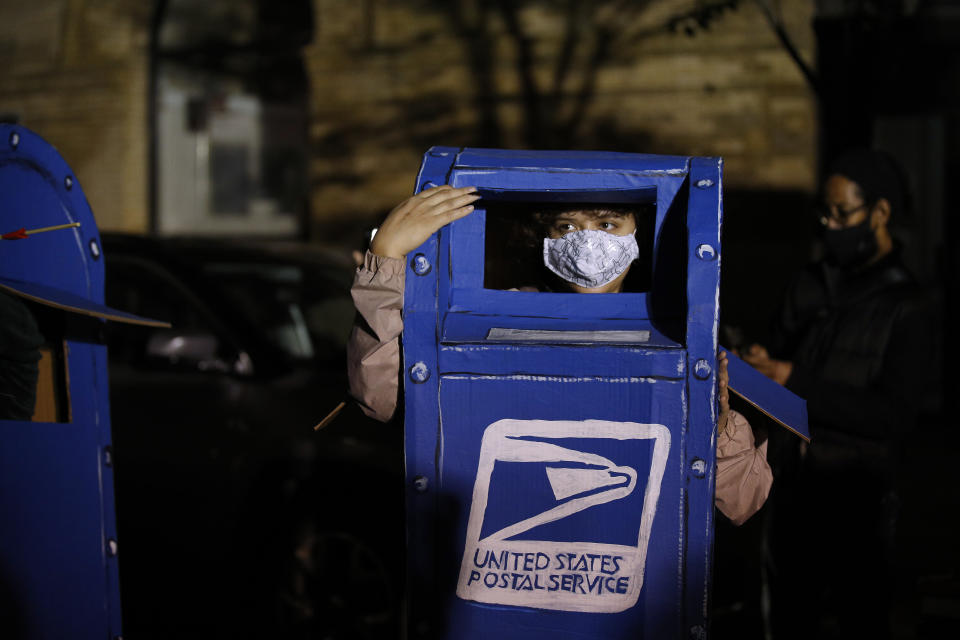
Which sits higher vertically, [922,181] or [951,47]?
[951,47]

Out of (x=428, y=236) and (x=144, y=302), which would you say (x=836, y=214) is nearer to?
(x=428, y=236)

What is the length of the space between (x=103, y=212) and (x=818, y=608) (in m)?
7.61

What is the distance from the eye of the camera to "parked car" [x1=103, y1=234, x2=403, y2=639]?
337cm

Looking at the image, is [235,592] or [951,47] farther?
[951,47]

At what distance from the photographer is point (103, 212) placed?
875 centimetres

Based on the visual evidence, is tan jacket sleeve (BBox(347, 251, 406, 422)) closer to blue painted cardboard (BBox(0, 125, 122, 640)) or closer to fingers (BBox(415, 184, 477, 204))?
fingers (BBox(415, 184, 477, 204))

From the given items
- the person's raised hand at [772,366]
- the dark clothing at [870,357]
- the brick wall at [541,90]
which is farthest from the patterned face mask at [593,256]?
the brick wall at [541,90]

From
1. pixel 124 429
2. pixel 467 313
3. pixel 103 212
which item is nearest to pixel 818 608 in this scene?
pixel 467 313

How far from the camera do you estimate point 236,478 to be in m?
3.47

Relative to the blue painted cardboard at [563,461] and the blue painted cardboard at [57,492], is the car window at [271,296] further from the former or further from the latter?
the blue painted cardboard at [563,461]

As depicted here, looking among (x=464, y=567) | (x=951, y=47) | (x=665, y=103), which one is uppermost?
(x=951, y=47)

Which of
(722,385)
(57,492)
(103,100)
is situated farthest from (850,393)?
(103,100)

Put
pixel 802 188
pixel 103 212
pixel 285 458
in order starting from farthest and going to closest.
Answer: pixel 103 212, pixel 802 188, pixel 285 458

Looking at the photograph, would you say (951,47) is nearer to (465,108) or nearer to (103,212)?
(465,108)
